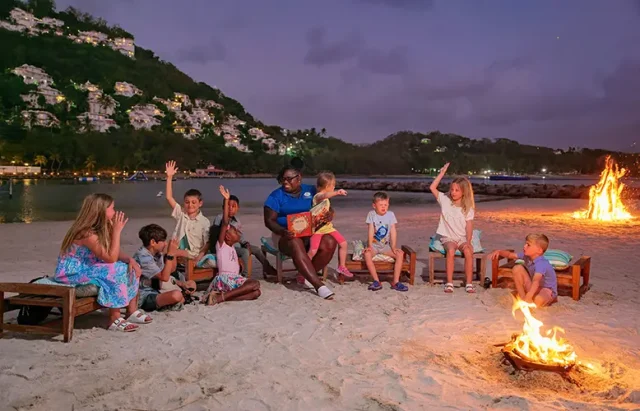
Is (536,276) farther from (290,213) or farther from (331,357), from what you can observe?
(290,213)

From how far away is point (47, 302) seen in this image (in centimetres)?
468

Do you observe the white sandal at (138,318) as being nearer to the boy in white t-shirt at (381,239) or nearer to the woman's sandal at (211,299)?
the woman's sandal at (211,299)

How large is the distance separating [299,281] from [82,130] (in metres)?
153

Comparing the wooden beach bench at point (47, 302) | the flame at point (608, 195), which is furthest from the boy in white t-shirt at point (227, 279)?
the flame at point (608, 195)

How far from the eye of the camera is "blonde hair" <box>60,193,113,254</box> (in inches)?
192

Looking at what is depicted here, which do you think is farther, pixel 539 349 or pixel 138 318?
pixel 138 318

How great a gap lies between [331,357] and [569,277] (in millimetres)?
3924

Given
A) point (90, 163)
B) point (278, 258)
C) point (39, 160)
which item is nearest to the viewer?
point (278, 258)

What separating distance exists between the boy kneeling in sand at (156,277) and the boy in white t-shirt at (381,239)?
106 inches

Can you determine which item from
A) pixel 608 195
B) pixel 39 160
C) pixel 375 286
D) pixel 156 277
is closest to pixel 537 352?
pixel 375 286

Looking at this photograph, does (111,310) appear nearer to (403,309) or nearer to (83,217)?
(83,217)

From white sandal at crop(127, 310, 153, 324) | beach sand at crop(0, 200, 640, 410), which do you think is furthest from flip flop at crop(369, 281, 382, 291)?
white sandal at crop(127, 310, 153, 324)

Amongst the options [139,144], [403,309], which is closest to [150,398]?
[403,309]

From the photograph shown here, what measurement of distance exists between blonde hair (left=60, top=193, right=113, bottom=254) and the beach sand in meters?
1.01
